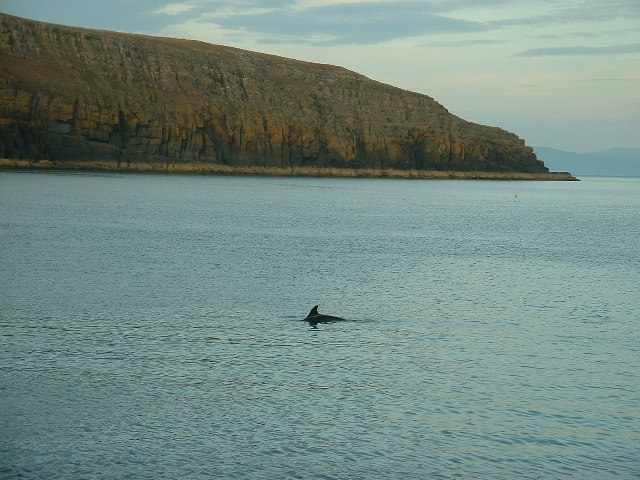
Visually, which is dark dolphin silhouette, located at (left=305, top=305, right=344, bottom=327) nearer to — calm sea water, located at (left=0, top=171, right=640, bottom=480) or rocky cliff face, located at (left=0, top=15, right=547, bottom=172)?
calm sea water, located at (left=0, top=171, right=640, bottom=480)

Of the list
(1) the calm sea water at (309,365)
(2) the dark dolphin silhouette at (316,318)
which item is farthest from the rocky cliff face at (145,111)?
(2) the dark dolphin silhouette at (316,318)

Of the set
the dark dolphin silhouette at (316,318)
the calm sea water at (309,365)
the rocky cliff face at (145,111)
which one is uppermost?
the rocky cliff face at (145,111)

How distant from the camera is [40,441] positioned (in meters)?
14.7

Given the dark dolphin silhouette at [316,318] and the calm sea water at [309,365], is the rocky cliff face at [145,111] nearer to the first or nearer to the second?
the calm sea water at [309,365]

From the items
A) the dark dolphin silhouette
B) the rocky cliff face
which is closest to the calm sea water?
the dark dolphin silhouette

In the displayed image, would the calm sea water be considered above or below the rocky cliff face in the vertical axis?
below

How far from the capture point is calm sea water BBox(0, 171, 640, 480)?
1456 centimetres

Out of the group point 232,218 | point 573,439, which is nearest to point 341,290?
point 573,439

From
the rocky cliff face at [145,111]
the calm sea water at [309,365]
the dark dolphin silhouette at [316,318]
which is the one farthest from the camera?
the rocky cliff face at [145,111]

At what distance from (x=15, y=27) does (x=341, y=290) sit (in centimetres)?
15217

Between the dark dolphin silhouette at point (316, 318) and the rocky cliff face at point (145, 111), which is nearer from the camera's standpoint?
the dark dolphin silhouette at point (316, 318)

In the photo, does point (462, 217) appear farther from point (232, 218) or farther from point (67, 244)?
point (67, 244)

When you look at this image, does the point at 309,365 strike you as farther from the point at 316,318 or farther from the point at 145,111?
the point at 145,111

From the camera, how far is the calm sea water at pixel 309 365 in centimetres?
1456
